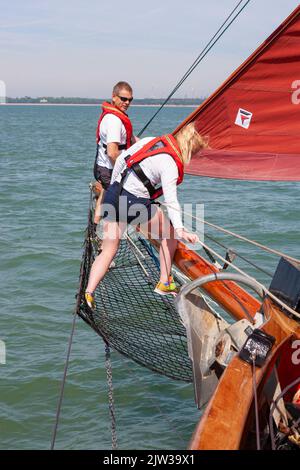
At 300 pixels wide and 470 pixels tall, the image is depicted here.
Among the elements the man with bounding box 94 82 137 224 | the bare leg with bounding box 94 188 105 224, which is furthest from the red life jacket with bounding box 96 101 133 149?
the bare leg with bounding box 94 188 105 224

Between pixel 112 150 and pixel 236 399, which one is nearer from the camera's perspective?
pixel 236 399

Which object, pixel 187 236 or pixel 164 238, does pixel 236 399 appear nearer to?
pixel 187 236

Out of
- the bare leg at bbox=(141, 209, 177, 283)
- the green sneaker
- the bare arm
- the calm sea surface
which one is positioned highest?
the bare arm

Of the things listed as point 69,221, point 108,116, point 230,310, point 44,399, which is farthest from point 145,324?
point 69,221

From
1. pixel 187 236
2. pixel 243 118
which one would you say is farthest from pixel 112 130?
pixel 187 236

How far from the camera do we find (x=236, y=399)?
2967mm

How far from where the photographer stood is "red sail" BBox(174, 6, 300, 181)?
444 centimetres

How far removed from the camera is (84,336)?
7496mm

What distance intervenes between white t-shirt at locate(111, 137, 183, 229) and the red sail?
0.34 metres

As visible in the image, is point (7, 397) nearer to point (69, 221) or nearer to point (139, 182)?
point (139, 182)

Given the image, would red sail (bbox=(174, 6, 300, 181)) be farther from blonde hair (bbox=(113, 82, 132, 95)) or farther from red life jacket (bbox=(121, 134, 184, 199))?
blonde hair (bbox=(113, 82, 132, 95))

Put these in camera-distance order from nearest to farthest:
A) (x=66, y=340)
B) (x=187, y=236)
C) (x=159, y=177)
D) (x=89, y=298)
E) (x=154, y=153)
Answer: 1. (x=187, y=236)
2. (x=154, y=153)
3. (x=159, y=177)
4. (x=89, y=298)
5. (x=66, y=340)

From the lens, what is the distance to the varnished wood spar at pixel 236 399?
272cm

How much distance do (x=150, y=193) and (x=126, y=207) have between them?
0.17 meters
